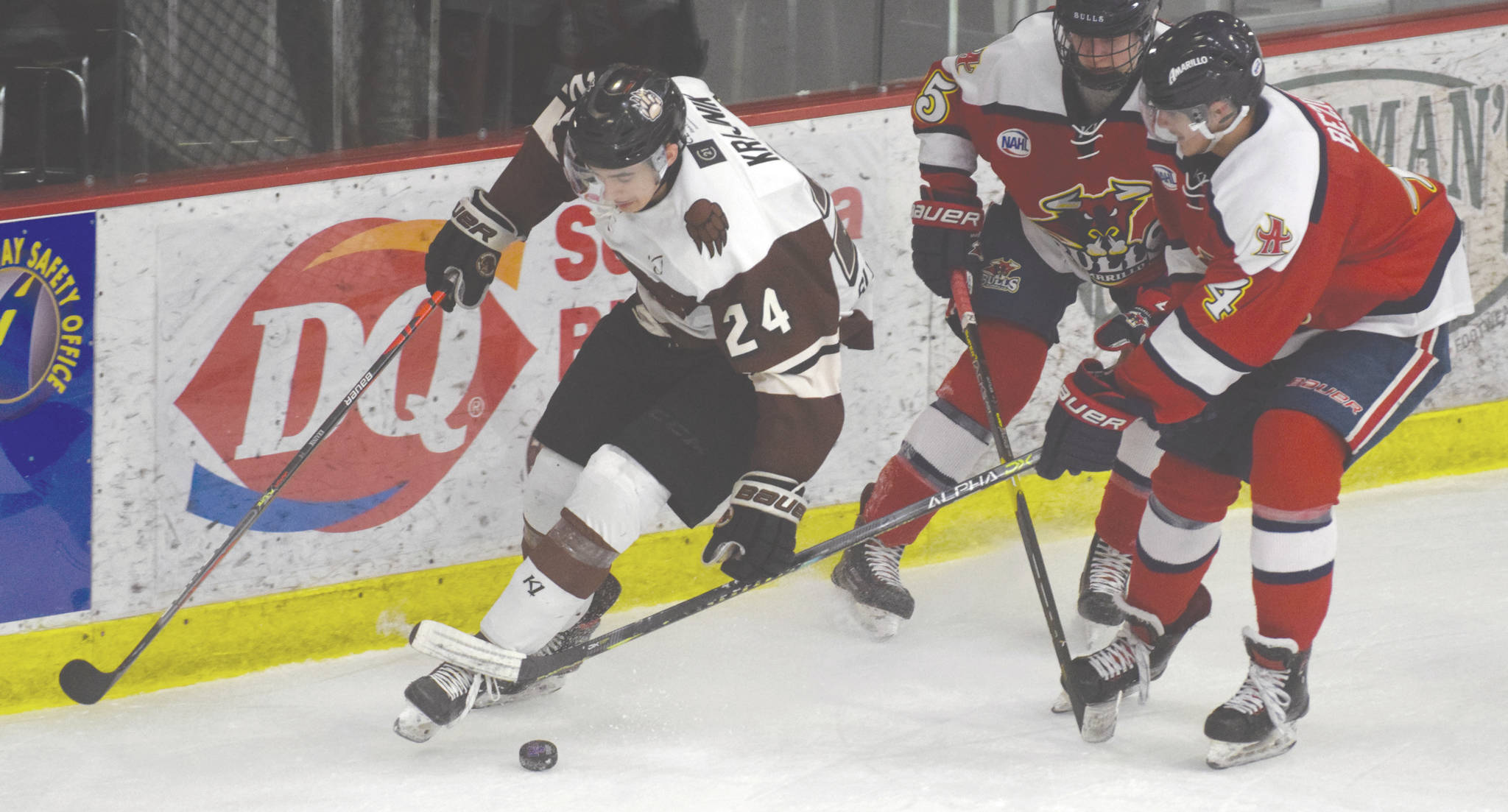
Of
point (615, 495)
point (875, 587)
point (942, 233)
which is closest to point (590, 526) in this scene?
point (615, 495)

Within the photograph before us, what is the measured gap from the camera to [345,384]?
322 centimetres

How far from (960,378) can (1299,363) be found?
2.43ft

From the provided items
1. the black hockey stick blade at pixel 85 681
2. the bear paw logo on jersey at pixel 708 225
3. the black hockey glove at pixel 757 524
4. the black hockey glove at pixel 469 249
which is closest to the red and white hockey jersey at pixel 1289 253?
the black hockey glove at pixel 757 524

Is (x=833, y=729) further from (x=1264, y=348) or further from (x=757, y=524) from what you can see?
(x=1264, y=348)

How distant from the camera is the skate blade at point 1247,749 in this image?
2705mm

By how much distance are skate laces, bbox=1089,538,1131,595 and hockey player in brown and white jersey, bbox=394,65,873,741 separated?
75 cm

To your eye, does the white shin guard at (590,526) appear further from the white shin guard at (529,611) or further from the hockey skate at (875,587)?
the hockey skate at (875,587)

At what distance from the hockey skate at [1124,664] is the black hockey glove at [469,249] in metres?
1.20

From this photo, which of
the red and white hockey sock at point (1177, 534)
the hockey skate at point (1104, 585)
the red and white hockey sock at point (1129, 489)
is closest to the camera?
the red and white hockey sock at point (1177, 534)

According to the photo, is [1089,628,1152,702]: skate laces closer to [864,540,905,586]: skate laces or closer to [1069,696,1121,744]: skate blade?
[1069,696,1121,744]: skate blade

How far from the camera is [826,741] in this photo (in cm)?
288

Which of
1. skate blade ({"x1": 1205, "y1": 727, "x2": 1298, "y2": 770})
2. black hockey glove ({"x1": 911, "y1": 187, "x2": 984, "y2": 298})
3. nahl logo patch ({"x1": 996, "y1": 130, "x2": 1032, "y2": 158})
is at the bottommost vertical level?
skate blade ({"x1": 1205, "y1": 727, "x2": 1298, "y2": 770})

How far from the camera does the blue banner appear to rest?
291 centimetres

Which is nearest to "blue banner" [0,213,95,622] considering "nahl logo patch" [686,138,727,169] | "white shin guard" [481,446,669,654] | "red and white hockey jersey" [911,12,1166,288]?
"white shin guard" [481,446,669,654]
